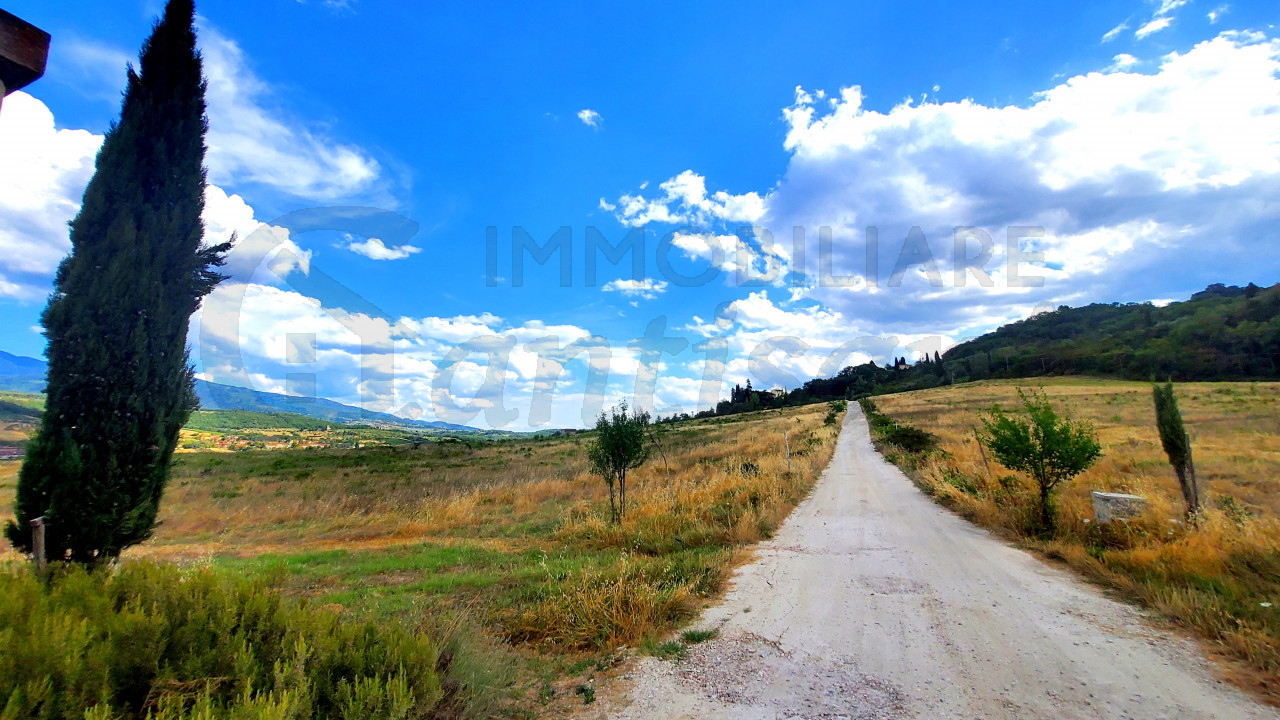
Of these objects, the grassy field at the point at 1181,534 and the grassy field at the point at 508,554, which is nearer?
the grassy field at the point at 508,554

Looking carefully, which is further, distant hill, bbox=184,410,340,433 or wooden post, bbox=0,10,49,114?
distant hill, bbox=184,410,340,433

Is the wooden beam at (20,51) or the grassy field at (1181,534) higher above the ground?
the wooden beam at (20,51)

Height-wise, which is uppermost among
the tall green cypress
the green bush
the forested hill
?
the forested hill

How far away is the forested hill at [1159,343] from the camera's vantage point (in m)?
72.8

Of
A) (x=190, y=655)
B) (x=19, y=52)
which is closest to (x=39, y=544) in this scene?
(x=190, y=655)

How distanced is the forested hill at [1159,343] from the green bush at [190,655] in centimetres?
7815

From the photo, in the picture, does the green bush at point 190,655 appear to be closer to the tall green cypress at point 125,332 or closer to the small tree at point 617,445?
the tall green cypress at point 125,332

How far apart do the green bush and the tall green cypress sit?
5.97 ft

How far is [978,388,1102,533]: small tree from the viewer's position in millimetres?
9305

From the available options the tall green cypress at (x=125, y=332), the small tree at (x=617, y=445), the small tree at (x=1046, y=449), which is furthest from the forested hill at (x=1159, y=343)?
the tall green cypress at (x=125, y=332)

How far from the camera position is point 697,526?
10.2 meters

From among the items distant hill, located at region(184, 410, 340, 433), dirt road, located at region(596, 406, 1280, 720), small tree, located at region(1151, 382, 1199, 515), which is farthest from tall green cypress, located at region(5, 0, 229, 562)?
distant hill, located at region(184, 410, 340, 433)

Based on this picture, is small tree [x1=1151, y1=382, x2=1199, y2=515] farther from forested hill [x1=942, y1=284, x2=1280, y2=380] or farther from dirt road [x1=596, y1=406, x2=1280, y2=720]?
forested hill [x1=942, y1=284, x2=1280, y2=380]

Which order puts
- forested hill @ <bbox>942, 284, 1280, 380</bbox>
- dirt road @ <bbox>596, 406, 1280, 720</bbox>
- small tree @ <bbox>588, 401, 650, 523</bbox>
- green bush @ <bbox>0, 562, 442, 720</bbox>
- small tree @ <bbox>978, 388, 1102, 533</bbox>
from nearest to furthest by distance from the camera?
green bush @ <bbox>0, 562, 442, 720</bbox>, dirt road @ <bbox>596, 406, 1280, 720</bbox>, small tree @ <bbox>978, 388, 1102, 533</bbox>, small tree @ <bbox>588, 401, 650, 523</bbox>, forested hill @ <bbox>942, 284, 1280, 380</bbox>
